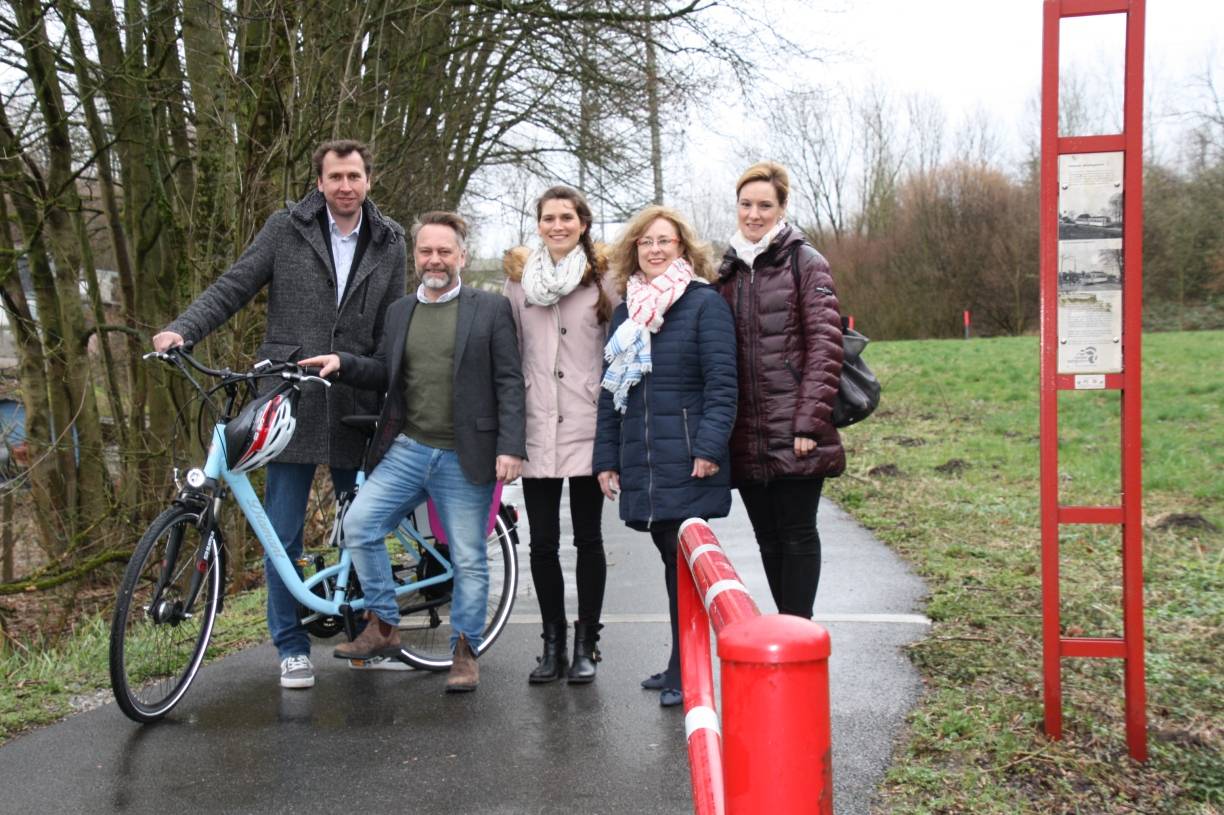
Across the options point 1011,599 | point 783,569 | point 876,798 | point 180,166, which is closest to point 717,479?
point 783,569

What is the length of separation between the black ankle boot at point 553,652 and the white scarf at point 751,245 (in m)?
1.72

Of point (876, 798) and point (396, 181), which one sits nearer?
point (876, 798)

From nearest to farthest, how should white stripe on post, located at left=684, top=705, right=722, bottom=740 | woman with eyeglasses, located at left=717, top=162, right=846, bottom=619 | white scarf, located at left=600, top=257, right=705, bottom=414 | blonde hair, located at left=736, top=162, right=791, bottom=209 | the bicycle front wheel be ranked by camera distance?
white stripe on post, located at left=684, top=705, right=722, bottom=740 < the bicycle front wheel < woman with eyeglasses, located at left=717, top=162, right=846, bottom=619 < white scarf, located at left=600, top=257, right=705, bottom=414 < blonde hair, located at left=736, top=162, right=791, bottom=209

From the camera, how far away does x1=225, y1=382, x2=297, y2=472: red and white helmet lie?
4520mm

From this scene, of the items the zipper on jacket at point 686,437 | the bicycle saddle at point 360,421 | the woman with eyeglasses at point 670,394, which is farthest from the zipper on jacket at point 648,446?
the bicycle saddle at point 360,421

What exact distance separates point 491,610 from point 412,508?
85 centimetres

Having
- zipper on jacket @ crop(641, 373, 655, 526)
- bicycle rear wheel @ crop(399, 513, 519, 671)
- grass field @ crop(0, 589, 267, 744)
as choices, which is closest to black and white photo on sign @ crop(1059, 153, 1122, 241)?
zipper on jacket @ crop(641, 373, 655, 526)

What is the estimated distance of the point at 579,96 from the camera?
51.1 feet

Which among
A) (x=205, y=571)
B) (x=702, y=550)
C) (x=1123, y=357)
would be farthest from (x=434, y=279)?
(x=702, y=550)

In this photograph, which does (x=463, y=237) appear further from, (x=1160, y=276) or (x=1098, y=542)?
(x=1160, y=276)

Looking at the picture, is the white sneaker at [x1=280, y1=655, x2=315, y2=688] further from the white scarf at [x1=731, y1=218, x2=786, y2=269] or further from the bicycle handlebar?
the white scarf at [x1=731, y1=218, x2=786, y2=269]

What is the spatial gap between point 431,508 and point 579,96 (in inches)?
440

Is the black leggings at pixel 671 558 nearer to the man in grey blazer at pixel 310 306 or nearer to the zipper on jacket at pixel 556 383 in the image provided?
the zipper on jacket at pixel 556 383

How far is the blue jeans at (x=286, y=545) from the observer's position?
16.3ft
